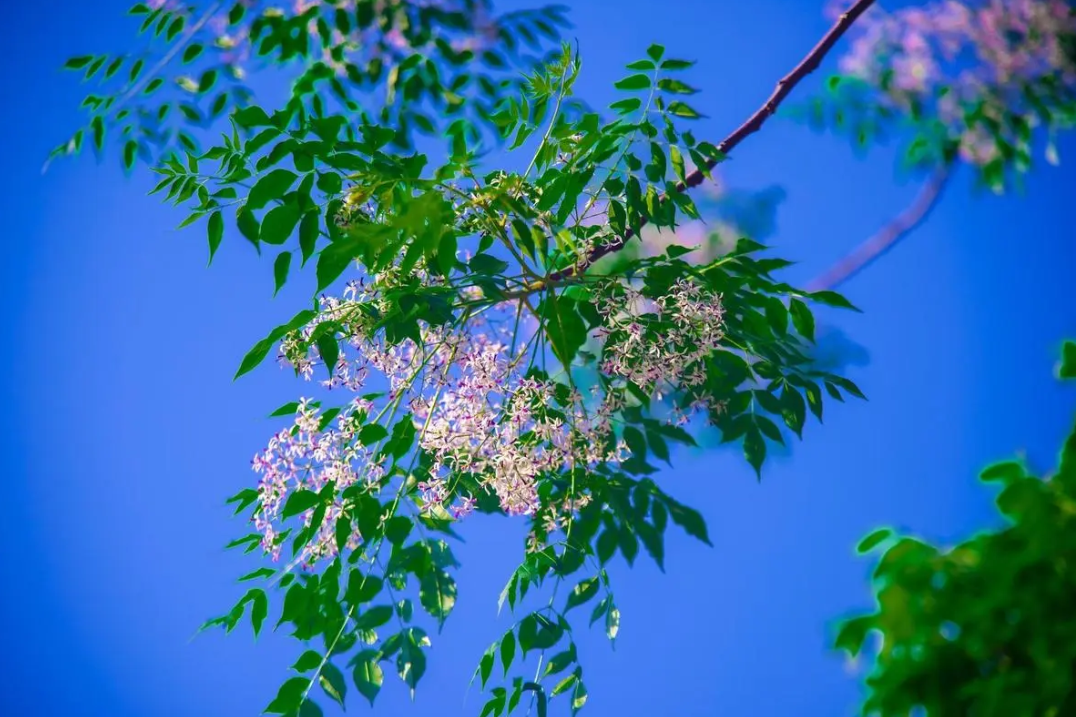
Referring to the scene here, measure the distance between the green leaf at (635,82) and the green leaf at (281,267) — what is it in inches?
23.1

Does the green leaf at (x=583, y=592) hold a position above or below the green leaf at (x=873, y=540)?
above

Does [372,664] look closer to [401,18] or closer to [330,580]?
[330,580]

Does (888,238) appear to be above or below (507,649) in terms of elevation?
above

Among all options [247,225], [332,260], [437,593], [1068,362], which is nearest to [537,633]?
[437,593]

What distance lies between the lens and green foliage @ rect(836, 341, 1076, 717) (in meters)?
0.66

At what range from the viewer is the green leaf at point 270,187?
142 centimetres

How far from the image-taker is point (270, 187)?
56.5 inches

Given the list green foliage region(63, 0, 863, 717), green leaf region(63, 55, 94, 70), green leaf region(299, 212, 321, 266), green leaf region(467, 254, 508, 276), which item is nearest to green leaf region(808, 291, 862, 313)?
green foliage region(63, 0, 863, 717)

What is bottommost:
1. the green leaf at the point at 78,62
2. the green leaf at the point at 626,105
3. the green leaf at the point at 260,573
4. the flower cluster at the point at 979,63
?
the green leaf at the point at 260,573

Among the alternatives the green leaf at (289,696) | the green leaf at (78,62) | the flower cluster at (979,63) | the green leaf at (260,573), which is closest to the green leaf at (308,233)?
the green leaf at (260,573)

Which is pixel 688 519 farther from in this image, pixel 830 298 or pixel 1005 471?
pixel 1005 471

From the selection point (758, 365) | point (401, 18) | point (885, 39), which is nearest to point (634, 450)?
point (758, 365)

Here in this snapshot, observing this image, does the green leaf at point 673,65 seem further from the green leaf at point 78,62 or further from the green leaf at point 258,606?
the green leaf at point 78,62

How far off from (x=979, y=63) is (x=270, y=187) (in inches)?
103
